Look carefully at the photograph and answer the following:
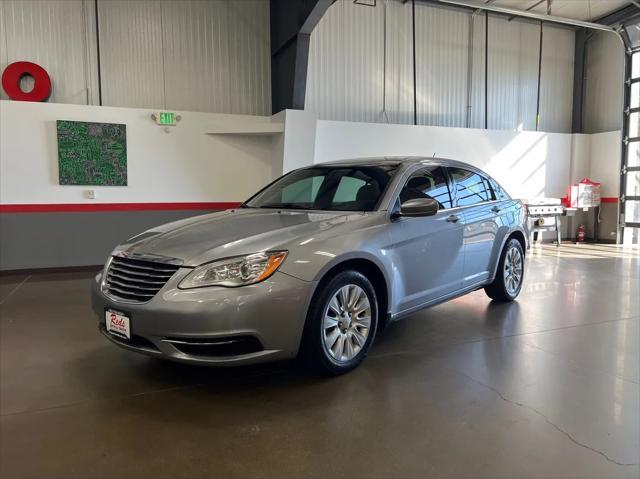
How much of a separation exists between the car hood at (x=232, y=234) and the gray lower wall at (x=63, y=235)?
4538mm

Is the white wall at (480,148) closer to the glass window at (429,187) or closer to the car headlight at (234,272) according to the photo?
the glass window at (429,187)

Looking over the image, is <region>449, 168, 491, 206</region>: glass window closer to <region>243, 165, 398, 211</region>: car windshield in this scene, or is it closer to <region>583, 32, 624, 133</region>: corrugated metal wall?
<region>243, 165, 398, 211</region>: car windshield

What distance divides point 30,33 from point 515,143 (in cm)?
881

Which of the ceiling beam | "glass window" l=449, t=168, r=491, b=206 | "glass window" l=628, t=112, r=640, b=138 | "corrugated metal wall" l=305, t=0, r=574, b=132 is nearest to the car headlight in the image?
"glass window" l=449, t=168, r=491, b=206

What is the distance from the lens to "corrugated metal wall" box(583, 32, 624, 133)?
33.8 feet

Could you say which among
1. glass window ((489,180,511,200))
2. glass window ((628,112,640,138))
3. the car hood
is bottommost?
the car hood

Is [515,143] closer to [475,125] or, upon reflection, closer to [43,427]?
[475,125]

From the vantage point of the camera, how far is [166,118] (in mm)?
7379

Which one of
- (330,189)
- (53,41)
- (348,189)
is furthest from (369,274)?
(53,41)

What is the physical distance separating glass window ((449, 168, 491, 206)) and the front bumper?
6.27 ft

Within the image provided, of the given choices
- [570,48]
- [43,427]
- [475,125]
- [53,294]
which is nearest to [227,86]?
[53,294]

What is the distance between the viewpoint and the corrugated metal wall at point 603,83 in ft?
33.8

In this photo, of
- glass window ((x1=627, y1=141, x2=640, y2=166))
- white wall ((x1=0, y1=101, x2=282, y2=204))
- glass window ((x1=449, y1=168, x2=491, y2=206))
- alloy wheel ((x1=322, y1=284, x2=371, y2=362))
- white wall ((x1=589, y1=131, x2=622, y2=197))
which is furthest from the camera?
white wall ((x1=589, y1=131, x2=622, y2=197))

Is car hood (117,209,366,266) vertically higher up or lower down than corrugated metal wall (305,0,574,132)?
lower down
